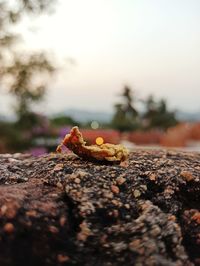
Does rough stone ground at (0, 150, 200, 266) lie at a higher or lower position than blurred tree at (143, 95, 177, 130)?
lower

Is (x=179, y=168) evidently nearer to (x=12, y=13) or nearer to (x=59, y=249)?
(x=59, y=249)

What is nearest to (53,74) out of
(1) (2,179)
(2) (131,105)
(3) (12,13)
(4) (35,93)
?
(4) (35,93)

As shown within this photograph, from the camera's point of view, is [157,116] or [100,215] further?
[157,116]

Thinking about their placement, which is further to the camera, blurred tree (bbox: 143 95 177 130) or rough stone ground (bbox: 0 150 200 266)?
blurred tree (bbox: 143 95 177 130)

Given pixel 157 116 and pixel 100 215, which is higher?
pixel 157 116
